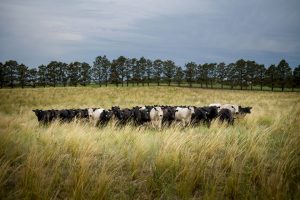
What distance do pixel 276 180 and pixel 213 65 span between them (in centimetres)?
9266

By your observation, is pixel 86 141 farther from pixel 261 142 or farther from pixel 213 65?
pixel 213 65

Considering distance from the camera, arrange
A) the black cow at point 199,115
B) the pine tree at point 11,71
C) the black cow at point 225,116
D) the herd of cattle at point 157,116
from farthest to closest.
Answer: the pine tree at point 11,71 → the black cow at point 199,115 → the herd of cattle at point 157,116 → the black cow at point 225,116

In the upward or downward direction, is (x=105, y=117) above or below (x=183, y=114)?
below

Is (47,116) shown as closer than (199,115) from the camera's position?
No

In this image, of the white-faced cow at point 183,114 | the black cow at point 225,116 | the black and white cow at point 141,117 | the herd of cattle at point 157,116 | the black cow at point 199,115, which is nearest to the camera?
the black cow at point 225,116

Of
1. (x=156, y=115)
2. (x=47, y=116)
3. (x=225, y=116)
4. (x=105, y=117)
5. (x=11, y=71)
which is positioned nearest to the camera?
(x=225, y=116)

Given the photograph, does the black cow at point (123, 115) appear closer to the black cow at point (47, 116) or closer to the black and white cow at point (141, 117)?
the black and white cow at point (141, 117)

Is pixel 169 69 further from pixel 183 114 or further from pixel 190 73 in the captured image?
pixel 183 114

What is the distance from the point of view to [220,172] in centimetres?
457

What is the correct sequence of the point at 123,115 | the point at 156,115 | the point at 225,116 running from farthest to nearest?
1. the point at 123,115
2. the point at 156,115
3. the point at 225,116

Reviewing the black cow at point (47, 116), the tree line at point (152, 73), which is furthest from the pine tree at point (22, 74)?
the black cow at point (47, 116)

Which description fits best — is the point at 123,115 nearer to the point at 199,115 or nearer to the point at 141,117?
the point at 141,117

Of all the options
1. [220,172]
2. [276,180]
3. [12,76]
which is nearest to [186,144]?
[220,172]

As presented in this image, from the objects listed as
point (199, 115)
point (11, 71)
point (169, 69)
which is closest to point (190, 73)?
point (169, 69)
